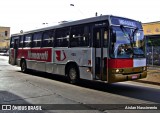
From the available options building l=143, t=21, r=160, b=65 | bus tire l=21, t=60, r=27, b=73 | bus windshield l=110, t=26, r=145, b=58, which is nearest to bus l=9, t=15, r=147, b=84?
bus windshield l=110, t=26, r=145, b=58

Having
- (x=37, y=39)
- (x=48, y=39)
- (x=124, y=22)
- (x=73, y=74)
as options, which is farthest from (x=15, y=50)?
(x=124, y=22)

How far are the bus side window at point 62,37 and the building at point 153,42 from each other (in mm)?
13246

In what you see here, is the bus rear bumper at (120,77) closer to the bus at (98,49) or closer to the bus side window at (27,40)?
the bus at (98,49)

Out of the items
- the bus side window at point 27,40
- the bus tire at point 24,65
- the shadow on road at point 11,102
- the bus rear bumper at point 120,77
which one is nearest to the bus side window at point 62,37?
the bus rear bumper at point 120,77

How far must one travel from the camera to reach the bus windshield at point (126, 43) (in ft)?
35.5

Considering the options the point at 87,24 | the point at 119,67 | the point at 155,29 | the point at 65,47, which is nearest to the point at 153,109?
the point at 119,67

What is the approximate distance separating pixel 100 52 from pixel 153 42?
17129 millimetres

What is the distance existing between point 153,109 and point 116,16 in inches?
182

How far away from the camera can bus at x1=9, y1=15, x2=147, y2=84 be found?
10.9m

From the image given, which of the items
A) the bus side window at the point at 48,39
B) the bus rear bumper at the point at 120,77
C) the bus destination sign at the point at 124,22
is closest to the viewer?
the bus rear bumper at the point at 120,77

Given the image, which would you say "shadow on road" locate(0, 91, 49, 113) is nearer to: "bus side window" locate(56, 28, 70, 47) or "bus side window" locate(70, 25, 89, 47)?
"bus side window" locate(70, 25, 89, 47)

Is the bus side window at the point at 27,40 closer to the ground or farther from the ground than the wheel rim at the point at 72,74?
farther from the ground

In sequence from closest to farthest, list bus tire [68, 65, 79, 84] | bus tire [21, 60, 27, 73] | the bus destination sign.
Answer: the bus destination sign < bus tire [68, 65, 79, 84] < bus tire [21, 60, 27, 73]

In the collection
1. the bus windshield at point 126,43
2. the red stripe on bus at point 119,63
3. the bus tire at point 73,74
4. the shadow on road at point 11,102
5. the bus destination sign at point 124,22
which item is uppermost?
the bus destination sign at point 124,22
